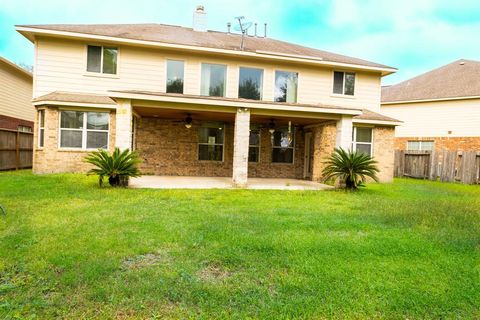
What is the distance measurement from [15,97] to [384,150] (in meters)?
18.5

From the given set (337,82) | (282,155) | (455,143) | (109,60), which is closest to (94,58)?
(109,60)

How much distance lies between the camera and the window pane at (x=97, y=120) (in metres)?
13.2

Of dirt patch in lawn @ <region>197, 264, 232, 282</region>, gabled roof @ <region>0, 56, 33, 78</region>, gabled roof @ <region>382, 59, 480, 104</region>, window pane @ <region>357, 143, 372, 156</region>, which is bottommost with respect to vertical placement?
dirt patch in lawn @ <region>197, 264, 232, 282</region>

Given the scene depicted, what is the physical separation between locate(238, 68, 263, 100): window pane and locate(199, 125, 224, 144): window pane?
205cm

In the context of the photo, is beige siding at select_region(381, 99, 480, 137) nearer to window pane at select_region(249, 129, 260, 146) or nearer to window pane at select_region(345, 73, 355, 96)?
window pane at select_region(345, 73, 355, 96)

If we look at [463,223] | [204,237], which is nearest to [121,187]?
[204,237]

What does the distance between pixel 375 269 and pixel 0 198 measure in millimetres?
8132

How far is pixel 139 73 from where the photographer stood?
45.8 feet

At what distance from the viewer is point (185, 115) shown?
553 inches

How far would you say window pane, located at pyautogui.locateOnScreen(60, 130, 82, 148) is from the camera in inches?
513

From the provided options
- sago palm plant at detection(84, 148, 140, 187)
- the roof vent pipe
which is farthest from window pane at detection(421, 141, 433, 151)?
sago palm plant at detection(84, 148, 140, 187)

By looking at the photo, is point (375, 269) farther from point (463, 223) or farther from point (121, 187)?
point (121, 187)

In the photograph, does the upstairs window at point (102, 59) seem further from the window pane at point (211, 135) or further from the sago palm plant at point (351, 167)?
the sago palm plant at point (351, 167)

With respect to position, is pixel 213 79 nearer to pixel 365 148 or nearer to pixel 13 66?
pixel 365 148
